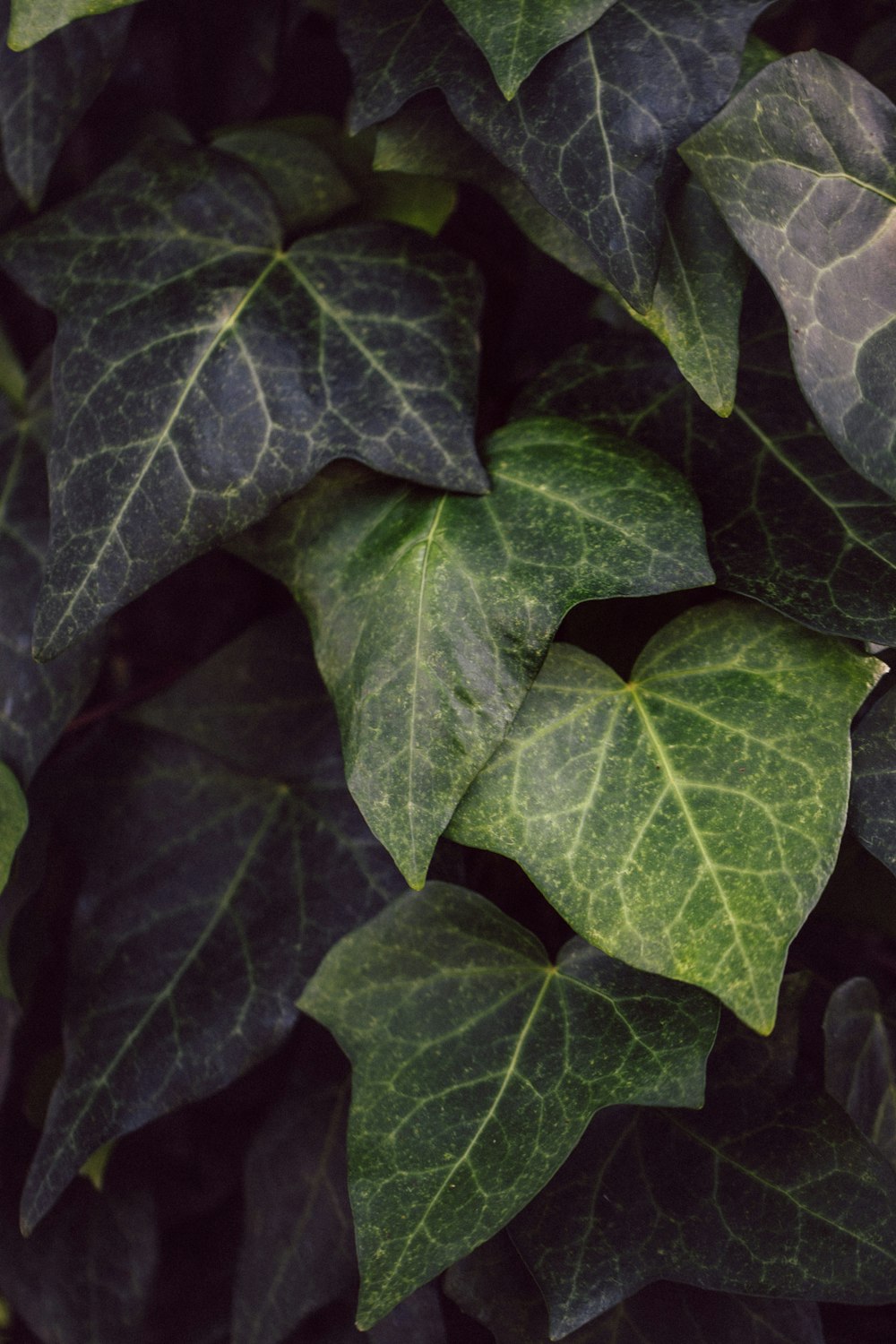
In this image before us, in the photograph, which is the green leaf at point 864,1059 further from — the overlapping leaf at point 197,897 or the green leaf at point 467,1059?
the overlapping leaf at point 197,897

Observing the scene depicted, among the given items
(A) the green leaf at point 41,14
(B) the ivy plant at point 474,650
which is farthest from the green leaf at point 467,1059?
(A) the green leaf at point 41,14

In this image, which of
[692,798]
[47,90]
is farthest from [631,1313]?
[47,90]

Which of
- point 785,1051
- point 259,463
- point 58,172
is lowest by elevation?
point 785,1051

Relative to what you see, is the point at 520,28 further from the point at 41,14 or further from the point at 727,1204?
the point at 727,1204

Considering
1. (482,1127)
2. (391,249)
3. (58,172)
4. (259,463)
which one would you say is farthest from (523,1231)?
(58,172)

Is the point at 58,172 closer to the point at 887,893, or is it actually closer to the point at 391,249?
the point at 391,249

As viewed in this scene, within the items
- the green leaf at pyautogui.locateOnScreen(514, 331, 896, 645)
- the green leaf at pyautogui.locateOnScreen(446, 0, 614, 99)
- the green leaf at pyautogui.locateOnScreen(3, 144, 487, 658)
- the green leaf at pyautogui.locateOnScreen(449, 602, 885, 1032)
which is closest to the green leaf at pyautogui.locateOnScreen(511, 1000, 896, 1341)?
the green leaf at pyautogui.locateOnScreen(449, 602, 885, 1032)

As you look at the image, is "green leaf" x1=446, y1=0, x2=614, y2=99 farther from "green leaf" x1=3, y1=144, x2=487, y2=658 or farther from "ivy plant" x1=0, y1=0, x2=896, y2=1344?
"green leaf" x1=3, y1=144, x2=487, y2=658

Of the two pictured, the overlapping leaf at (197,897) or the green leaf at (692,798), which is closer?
the green leaf at (692,798)
